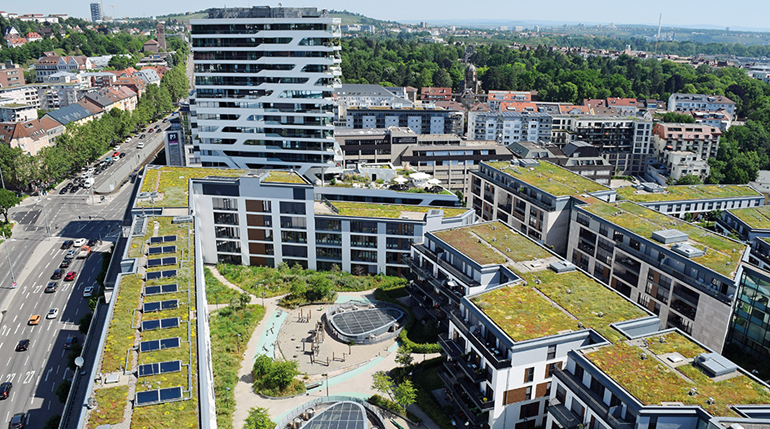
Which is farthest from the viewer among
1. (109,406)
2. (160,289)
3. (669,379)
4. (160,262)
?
(160,262)

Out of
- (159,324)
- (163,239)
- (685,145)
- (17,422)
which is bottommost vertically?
(17,422)

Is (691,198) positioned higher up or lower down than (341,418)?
higher up

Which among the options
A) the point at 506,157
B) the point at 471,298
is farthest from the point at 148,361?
the point at 506,157

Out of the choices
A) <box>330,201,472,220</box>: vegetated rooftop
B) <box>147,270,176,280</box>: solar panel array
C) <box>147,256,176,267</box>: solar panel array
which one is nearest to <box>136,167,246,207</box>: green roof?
<box>330,201,472,220</box>: vegetated rooftop

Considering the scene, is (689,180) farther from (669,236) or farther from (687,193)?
(669,236)

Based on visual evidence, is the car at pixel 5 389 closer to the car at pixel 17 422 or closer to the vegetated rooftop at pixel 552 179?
the car at pixel 17 422

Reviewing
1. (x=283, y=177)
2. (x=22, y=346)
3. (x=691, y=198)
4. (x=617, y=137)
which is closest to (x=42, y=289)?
(x=22, y=346)

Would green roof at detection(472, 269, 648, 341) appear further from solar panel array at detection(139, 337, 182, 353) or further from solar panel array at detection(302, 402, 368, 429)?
solar panel array at detection(139, 337, 182, 353)
